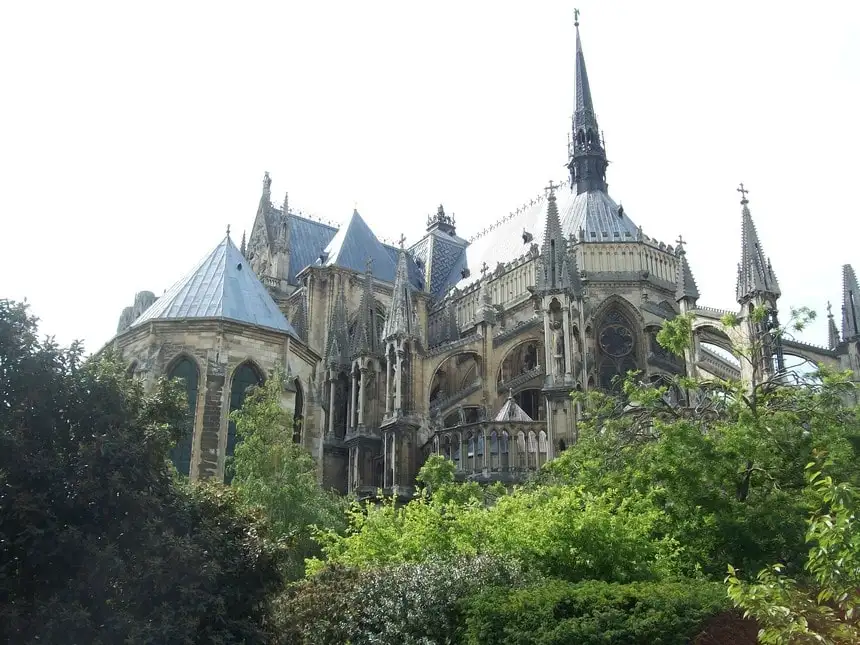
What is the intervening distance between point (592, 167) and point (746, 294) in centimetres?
2126

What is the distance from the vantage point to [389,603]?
14.0 metres

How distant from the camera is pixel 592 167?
49.6m

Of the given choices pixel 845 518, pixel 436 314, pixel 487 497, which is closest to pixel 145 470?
pixel 845 518

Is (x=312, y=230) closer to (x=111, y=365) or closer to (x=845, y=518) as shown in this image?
(x=111, y=365)

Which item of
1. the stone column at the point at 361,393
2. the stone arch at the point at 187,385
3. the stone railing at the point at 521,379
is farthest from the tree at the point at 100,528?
the stone railing at the point at 521,379

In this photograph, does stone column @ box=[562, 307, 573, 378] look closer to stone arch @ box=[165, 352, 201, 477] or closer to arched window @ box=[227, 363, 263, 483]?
arched window @ box=[227, 363, 263, 483]

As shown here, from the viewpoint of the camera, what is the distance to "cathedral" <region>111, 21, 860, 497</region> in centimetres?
2855

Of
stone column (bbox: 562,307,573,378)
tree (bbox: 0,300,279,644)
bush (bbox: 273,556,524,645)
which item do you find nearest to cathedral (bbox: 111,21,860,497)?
stone column (bbox: 562,307,573,378)

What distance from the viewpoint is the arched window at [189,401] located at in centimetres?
2722

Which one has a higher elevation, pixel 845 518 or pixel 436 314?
pixel 436 314

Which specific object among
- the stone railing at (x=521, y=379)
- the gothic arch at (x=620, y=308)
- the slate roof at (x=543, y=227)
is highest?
the slate roof at (x=543, y=227)

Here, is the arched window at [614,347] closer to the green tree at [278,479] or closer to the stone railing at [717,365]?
the stone railing at [717,365]

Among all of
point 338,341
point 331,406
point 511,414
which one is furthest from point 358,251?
point 511,414

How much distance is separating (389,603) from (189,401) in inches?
615
